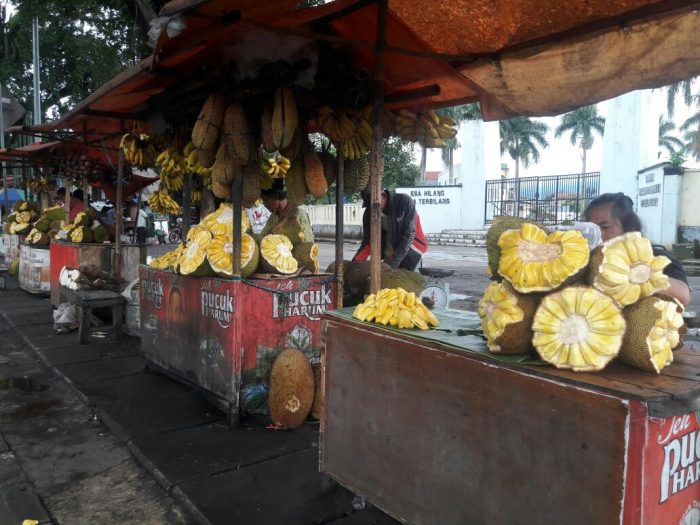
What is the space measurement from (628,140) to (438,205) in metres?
10.3

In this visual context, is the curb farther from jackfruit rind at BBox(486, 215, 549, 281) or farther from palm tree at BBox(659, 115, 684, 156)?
palm tree at BBox(659, 115, 684, 156)

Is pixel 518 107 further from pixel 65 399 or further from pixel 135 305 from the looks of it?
pixel 135 305

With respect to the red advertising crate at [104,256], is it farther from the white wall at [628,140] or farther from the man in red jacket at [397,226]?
the white wall at [628,140]

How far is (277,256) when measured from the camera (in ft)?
14.5

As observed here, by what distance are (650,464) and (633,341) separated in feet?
1.32

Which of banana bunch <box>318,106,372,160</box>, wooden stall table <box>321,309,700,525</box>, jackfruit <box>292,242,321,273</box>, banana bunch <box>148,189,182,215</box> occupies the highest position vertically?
banana bunch <box>318,106,372,160</box>

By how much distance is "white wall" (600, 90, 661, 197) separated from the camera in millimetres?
18859

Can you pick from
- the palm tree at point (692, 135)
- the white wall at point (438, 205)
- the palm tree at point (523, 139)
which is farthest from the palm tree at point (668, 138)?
the white wall at point (438, 205)

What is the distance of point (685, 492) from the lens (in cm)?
195

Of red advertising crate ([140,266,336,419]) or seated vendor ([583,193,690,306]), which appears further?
red advertising crate ([140,266,336,419])

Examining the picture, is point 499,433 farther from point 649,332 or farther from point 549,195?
point 549,195

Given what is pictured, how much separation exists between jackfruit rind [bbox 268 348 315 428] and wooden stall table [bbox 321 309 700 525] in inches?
43.1

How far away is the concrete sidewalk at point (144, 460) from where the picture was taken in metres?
3.10

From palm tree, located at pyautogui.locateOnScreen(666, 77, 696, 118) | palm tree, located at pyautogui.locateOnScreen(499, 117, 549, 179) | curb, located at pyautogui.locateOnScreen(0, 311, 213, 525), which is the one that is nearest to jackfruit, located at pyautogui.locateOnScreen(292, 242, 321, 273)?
curb, located at pyautogui.locateOnScreen(0, 311, 213, 525)
